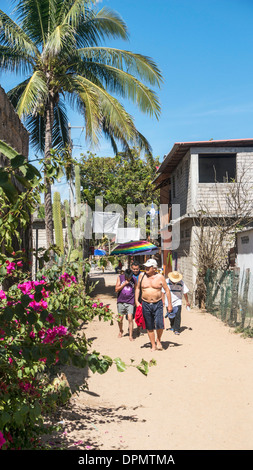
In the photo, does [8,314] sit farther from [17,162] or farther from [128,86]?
[128,86]

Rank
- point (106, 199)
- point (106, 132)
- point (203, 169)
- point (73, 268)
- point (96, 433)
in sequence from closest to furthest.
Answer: point (73, 268) → point (96, 433) → point (106, 132) → point (203, 169) → point (106, 199)

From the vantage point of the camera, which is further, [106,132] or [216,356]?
[106,132]

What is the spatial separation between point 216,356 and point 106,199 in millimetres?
22238

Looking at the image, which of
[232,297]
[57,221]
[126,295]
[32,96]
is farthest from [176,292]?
[32,96]

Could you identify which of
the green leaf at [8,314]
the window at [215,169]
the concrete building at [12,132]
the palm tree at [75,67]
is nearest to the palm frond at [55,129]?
the palm tree at [75,67]

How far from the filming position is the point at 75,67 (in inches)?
609

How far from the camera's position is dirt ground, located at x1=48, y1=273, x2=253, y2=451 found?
181 inches

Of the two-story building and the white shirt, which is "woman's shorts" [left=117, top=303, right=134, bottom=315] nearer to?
the white shirt

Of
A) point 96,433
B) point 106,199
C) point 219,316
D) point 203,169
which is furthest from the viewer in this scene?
point 106,199

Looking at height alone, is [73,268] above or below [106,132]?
below

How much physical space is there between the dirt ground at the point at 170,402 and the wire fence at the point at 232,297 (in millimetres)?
906
